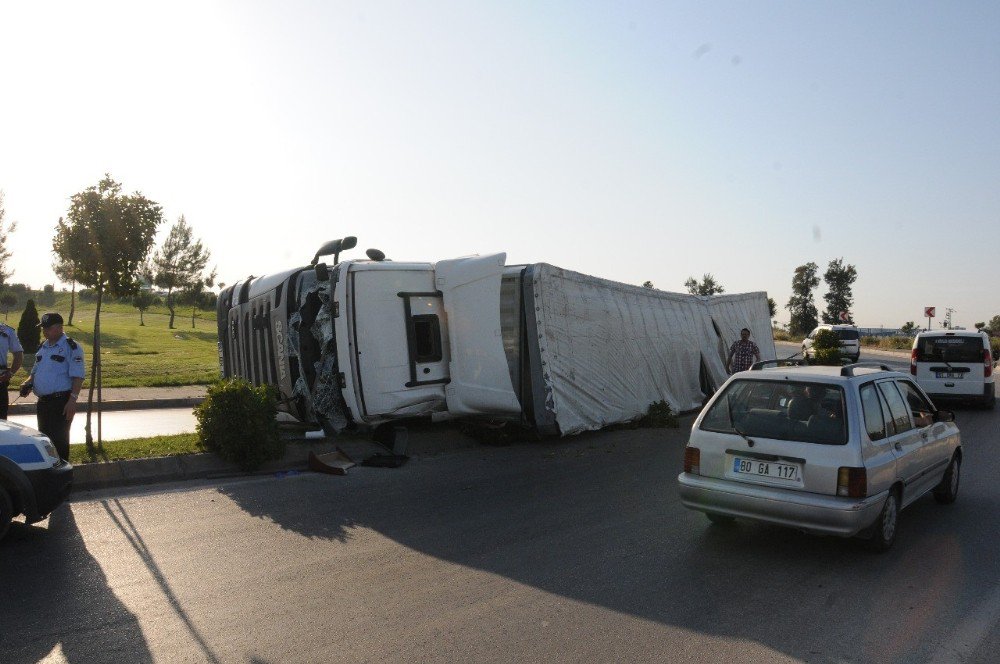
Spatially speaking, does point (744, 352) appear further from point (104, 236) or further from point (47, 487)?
point (47, 487)

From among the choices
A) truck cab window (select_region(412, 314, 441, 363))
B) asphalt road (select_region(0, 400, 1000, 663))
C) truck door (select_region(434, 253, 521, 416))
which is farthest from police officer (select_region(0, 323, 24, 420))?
truck door (select_region(434, 253, 521, 416))

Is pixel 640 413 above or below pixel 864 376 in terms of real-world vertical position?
below

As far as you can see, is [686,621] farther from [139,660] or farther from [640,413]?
[640,413]

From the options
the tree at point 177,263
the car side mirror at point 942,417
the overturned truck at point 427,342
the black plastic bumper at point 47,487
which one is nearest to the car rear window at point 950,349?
the overturned truck at point 427,342

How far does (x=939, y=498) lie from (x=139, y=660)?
7099 millimetres

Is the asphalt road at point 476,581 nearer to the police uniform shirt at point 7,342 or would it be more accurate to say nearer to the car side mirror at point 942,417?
the car side mirror at point 942,417

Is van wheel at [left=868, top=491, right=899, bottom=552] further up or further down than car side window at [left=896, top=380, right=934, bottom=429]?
further down

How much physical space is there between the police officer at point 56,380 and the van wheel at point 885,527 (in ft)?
24.4

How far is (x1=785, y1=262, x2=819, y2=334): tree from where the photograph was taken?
194 ft

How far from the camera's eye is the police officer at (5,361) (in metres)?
8.38

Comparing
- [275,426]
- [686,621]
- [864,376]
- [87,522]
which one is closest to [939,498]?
[864,376]

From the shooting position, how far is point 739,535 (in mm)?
6207

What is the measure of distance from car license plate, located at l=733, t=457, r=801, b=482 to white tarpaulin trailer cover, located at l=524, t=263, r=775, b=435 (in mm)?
5203

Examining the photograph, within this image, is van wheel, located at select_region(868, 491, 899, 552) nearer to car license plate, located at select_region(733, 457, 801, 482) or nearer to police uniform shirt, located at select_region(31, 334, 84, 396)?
car license plate, located at select_region(733, 457, 801, 482)
